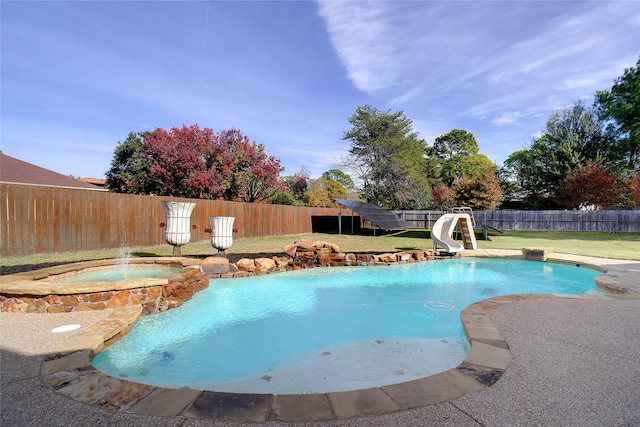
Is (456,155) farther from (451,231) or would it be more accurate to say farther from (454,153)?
(451,231)

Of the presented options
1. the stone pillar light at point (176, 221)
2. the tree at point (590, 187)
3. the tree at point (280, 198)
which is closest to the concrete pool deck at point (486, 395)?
the stone pillar light at point (176, 221)

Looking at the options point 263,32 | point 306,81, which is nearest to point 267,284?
point 263,32

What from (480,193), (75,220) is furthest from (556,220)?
(75,220)

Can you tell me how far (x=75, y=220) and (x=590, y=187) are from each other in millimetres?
27061

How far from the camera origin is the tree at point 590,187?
66.5 feet

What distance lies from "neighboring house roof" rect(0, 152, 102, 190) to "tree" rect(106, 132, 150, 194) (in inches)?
99.3

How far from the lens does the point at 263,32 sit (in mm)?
10602

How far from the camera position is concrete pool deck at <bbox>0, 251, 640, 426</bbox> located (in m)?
1.62

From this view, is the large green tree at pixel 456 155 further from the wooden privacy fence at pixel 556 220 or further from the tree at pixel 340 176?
the wooden privacy fence at pixel 556 220

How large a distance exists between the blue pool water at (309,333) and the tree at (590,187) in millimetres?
17394

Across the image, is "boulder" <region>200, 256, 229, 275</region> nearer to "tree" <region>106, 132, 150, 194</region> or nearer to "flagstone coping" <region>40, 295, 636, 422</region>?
"flagstone coping" <region>40, 295, 636, 422</region>

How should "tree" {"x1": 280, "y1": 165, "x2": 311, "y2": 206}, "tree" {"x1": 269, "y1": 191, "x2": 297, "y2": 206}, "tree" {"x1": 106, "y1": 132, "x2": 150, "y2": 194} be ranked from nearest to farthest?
"tree" {"x1": 106, "y1": 132, "x2": 150, "y2": 194} → "tree" {"x1": 269, "y1": 191, "x2": 297, "y2": 206} → "tree" {"x1": 280, "y1": 165, "x2": 311, "y2": 206}

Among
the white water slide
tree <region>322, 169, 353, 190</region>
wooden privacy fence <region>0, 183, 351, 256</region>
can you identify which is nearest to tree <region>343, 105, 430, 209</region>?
the white water slide

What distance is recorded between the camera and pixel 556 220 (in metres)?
20.2
